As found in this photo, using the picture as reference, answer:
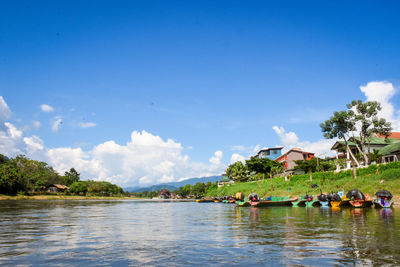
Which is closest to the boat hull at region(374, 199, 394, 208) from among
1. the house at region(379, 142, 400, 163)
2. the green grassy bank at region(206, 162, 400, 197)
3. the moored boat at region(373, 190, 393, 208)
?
the moored boat at region(373, 190, 393, 208)

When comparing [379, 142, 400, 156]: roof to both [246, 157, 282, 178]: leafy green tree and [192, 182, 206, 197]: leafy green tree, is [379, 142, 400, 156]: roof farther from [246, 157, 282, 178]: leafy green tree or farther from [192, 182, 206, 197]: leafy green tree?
[192, 182, 206, 197]: leafy green tree

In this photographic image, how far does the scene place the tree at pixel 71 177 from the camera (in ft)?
470

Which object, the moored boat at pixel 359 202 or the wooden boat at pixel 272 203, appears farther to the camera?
the wooden boat at pixel 272 203

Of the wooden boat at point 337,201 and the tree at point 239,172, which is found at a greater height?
the tree at point 239,172

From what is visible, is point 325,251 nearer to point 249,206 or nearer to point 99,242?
point 99,242

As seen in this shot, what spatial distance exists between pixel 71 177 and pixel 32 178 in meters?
45.7

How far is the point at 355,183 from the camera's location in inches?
1816

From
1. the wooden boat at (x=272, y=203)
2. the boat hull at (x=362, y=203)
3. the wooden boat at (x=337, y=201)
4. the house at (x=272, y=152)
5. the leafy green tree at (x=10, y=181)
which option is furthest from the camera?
the house at (x=272, y=152)

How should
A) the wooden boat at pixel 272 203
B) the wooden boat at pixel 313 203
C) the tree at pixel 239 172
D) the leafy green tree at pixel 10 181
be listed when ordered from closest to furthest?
1. the wooden boat at pixel 313 203
2. the wooden boat at pixel 272 203
3. the leafy green tree at pixel 10 181
4. the tree at pixel 239 172

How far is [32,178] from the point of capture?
4176 inches

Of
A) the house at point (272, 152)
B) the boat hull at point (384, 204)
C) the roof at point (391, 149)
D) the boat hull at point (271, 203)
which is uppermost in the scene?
the house at point (272, 152)

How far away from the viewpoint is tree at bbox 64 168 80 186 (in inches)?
5646

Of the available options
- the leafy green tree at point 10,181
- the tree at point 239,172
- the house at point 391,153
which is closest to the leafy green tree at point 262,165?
the tree at point 239,172

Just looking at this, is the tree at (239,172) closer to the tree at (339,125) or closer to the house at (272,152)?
the house at (272,152)
